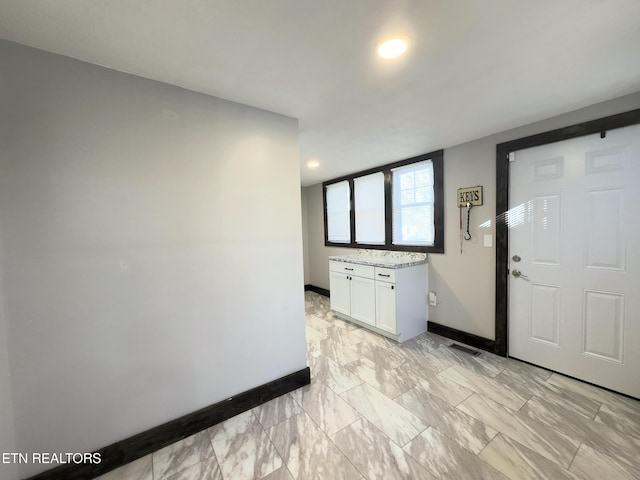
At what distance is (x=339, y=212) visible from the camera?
4.70 meters

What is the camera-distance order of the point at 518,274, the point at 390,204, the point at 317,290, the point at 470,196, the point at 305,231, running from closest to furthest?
the point at 518,274 < the point at 470,196 < the point at 390,204 < the point at 317,290 < the point at 305,231

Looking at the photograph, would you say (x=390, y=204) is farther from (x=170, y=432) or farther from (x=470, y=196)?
(x=170, y=432)

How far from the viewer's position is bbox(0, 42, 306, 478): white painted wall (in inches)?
50.3

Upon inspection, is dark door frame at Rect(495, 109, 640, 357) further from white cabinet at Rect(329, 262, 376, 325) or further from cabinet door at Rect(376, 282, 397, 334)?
white cabinet at Rect(329, 262, 376, 325)

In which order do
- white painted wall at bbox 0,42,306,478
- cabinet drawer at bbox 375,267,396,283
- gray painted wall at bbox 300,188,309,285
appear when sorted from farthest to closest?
1. gray painted wall at bbox 300,188,309,285
2. cabinet drawer at bbox 375,267,396,283
3. white painted wall at bbox 0,42,306,478

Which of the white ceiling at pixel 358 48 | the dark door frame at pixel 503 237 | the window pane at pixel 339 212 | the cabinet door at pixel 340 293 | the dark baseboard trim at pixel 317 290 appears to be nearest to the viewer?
the white ceiling at pixel 358 48

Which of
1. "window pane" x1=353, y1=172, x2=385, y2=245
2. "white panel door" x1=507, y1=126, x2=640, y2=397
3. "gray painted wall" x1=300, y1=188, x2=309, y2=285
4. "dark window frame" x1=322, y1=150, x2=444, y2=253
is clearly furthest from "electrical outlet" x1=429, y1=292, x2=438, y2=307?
"gray painted wall" x1=300, y1=188, x2=309, y2=285

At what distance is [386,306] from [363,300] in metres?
0.39

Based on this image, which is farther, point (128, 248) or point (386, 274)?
point (386, 274)

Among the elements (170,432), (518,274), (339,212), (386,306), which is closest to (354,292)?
(386,306)

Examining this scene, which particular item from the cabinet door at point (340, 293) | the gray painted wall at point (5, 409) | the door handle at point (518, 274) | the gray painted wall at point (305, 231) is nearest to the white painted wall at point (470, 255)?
the door handle at point (518, 274)

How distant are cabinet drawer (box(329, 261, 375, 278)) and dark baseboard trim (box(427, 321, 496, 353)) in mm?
1032

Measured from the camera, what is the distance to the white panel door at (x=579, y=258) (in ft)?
6.39

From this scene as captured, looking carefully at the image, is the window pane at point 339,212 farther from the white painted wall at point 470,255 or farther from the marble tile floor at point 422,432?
the marble tile floor at point 422,432
